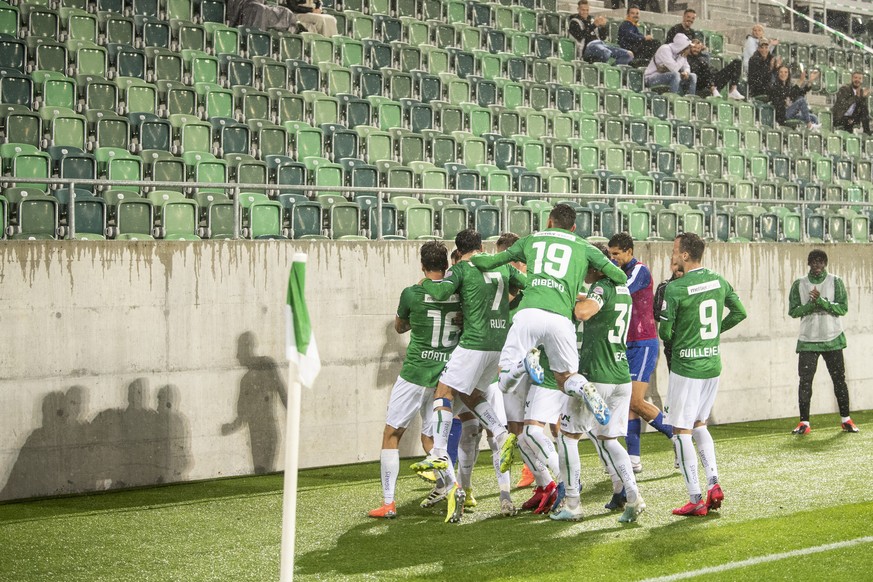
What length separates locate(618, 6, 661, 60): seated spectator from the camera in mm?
21422

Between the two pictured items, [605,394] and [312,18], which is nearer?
[605,394]

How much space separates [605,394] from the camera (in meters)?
8.71

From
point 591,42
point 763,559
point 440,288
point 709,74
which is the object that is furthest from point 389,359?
point 709,74

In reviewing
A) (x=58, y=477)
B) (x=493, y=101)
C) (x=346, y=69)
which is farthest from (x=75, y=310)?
(x=493, y=101)

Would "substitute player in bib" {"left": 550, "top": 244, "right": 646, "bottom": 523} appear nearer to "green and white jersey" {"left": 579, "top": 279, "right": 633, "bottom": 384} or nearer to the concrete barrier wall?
"green and white jersey" {"left": 579, "top": 279, "right": 633, "bottom": 384}

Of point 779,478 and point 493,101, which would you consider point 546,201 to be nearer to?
point 493,101

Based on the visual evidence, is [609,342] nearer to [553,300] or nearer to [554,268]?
[553,300]

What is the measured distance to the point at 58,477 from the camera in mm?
10500

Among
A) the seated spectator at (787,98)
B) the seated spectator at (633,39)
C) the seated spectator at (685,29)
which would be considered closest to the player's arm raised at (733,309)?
the seated spectator at (633,39)

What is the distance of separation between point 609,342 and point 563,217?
37.8 inches

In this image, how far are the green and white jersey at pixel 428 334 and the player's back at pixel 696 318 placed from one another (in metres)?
1.58

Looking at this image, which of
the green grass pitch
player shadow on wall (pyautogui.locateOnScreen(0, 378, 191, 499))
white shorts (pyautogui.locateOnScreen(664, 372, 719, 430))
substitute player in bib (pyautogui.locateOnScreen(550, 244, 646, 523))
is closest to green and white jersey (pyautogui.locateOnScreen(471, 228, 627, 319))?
substitute player in bib (pyautogui.locateOnScreen(550, 244, 646, 523))

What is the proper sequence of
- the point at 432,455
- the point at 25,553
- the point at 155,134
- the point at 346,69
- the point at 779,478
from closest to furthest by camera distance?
the point at 25,553, the point at 432,455, the point at 779,478, the point at 155,134, the point at 346,69

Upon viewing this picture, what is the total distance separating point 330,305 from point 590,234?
4.40m
